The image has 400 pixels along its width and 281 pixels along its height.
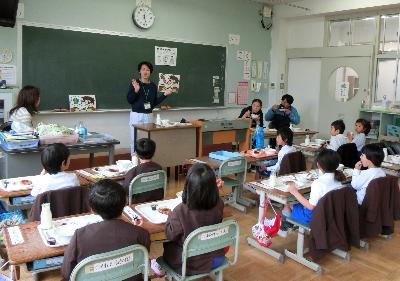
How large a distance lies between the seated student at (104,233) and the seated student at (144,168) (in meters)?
1.35

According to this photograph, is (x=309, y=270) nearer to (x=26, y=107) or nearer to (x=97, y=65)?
(x=26, y=107)

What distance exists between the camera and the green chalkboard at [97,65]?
570 centimetres

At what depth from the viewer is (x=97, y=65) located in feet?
20.7

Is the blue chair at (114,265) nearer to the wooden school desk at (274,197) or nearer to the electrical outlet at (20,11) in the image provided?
the wooden school desk at (274,197)

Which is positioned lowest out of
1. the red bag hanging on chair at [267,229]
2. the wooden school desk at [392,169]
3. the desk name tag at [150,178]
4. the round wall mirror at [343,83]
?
the red bag hanging on chair at [267,229]

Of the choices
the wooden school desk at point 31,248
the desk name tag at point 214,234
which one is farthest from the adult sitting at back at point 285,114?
the wooden school desk at point 31,248

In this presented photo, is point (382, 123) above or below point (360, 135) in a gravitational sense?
above

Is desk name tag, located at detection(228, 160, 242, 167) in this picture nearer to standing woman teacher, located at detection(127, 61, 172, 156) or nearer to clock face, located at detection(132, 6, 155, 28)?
standing woman teacher, located at detection(127, 61, 172, 156)

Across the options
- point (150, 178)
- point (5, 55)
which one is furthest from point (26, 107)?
point (150, 178)

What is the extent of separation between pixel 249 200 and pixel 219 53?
149 inches

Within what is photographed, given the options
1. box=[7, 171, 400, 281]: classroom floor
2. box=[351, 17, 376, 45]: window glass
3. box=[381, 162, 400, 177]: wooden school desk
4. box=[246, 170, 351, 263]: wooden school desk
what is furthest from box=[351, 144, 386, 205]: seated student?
box=[351, 17, 376, 45]: window glass

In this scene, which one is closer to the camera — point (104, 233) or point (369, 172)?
point (104, 233)

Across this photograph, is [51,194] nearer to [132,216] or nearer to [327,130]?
[132,216]

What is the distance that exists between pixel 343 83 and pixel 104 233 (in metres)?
7.04
